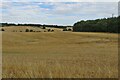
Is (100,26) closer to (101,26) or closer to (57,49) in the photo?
(101,26)

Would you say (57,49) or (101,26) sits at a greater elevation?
(101,26)

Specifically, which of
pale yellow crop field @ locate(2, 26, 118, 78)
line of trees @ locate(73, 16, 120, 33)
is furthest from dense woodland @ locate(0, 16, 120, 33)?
pale yellow crop field @ locate(2, 26, 118, 78)

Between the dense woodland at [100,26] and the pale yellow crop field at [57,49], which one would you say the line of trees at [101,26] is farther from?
the pale yellow crop field at [57,49]

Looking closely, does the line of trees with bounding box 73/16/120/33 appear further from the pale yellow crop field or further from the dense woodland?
the pale yellow crop field

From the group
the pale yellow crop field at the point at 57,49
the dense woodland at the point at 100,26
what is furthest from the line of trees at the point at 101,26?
the pale yellow crop field at the point at 57,49

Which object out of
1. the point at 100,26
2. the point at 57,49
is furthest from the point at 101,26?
the point at 57,49

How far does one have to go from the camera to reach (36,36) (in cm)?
7625

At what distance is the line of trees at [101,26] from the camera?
91.8 metres

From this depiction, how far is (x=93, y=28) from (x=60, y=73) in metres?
97.5

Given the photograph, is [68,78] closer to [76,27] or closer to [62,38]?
[62,38]

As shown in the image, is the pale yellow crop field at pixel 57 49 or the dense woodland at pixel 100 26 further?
the dense woodland at pixel 100 26

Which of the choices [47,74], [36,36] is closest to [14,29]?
[36,36]

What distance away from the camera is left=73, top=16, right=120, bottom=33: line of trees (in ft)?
301

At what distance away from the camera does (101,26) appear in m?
102
